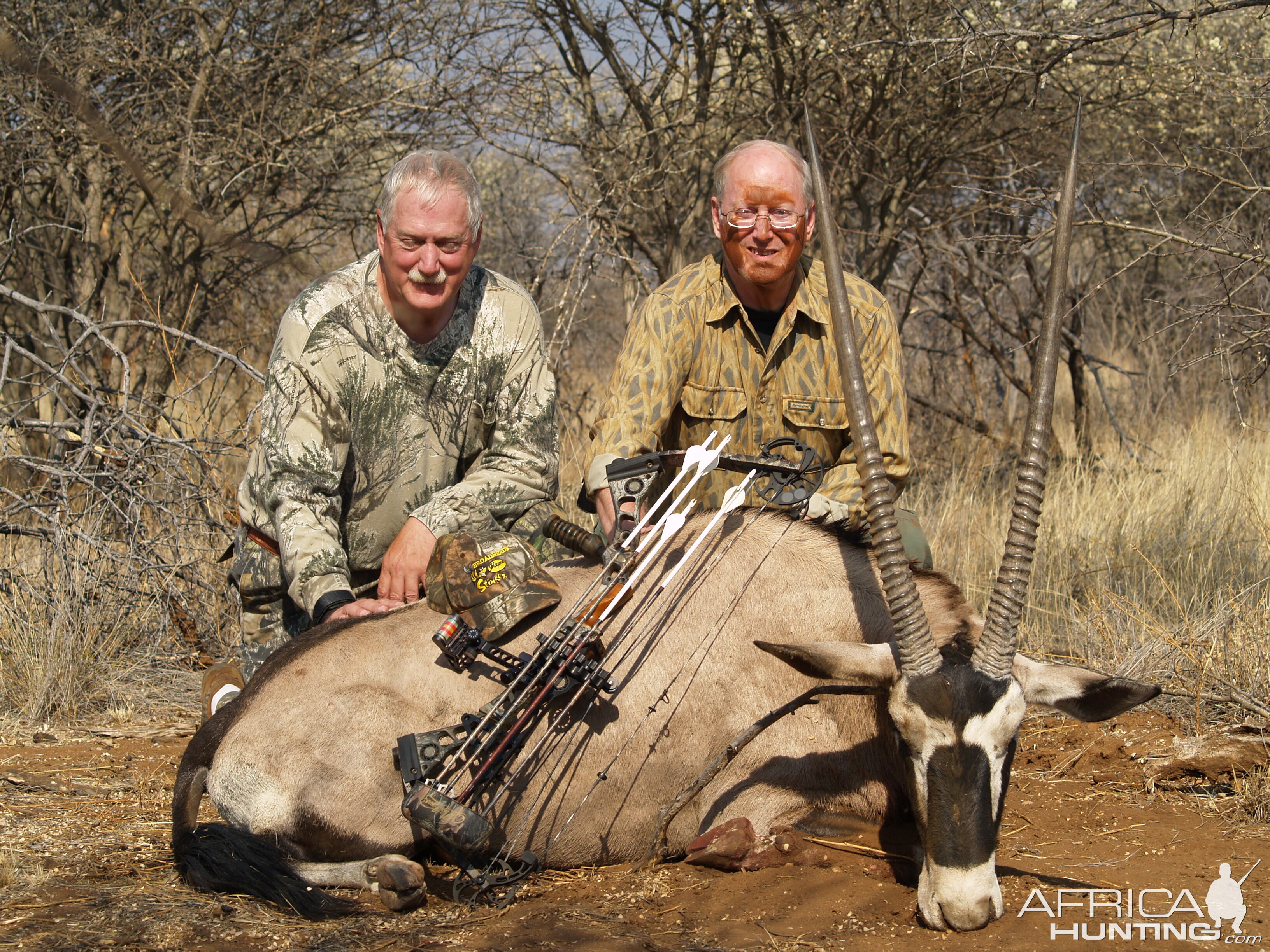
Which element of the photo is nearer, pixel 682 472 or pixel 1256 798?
pixel 682 472

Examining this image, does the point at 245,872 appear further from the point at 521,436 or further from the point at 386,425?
the point at 521,436

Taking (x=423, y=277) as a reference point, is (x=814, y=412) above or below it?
below

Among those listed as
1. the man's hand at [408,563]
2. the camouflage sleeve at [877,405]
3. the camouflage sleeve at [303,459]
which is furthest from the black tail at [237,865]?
the camouflage sleeve at [877,405]

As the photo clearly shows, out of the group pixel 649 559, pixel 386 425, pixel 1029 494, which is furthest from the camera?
pixel 386 425

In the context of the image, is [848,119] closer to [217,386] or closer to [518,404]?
[518,404]

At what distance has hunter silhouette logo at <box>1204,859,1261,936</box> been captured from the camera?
121 inches

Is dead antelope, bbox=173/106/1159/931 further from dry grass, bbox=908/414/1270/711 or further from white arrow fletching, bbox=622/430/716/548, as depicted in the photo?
dry grass, bbox=908/414/1270/711

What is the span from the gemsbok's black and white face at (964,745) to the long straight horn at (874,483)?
0.31ft

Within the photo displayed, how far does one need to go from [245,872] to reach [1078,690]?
2.35m

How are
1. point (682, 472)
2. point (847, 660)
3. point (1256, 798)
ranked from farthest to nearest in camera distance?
point (1256, 798), point (682, 472), point (847, 660)

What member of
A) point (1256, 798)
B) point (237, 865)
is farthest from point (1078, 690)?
point (237, 865)

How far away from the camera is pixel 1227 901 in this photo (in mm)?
3170

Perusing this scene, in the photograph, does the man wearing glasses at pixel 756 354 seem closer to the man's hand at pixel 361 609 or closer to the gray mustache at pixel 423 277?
the gray mustache at pixel 423 277

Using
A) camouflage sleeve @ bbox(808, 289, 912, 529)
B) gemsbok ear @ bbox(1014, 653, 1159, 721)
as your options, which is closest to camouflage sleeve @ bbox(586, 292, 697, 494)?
camouflage sleeve @ bbox(808, 289, 912, 529)
